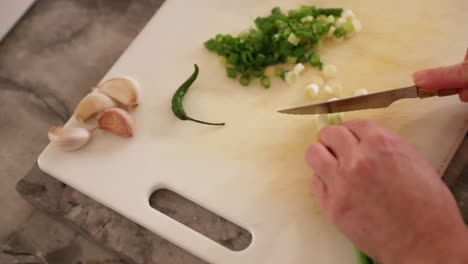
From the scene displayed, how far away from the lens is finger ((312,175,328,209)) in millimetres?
1131

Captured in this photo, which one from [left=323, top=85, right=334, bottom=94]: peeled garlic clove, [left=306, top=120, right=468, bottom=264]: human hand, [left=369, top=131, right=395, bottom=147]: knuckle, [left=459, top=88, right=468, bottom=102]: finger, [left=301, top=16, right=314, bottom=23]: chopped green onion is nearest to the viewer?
[left=306, top=120, right=468, bottom=264]: human hand

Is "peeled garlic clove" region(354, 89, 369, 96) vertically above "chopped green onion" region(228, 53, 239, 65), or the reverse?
"chopped green onion" region(228, 53, 239, 65)

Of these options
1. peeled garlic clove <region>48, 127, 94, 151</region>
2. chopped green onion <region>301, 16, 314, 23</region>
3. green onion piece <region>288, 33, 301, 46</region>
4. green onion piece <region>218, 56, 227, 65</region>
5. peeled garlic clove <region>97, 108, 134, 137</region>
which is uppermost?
chopped green onion <region>301, 16, 314, 23</region>

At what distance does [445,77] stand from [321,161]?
35cm

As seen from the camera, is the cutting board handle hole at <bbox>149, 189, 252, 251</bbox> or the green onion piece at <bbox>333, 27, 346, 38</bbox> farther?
the green onion piece at <bbox>333, 27, 346, 38</bbox>

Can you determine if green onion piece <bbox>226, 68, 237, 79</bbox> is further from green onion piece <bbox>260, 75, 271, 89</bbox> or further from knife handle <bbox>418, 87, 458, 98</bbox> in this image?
knife handle <bbox>418, 87, 458, 98</bbox>

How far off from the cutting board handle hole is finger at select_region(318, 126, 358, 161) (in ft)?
0.94

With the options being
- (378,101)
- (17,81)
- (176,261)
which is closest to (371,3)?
(378,101)

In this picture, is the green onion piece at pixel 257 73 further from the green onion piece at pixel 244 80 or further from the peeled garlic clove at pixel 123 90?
the peeled garlic clove at pixel 123 90

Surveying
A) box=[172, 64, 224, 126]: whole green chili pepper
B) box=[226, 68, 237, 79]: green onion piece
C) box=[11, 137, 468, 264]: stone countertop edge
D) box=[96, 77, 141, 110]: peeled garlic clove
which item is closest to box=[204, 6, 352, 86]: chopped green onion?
box=[226, 68, 237, 79]: green onion piece

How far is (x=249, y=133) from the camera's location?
4.37ft

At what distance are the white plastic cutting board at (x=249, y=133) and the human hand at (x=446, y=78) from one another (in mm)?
103

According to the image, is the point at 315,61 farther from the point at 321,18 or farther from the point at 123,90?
the point at 123,90

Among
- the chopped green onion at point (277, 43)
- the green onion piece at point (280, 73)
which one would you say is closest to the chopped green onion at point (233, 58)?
the chopped green onion at point (277, 43)
